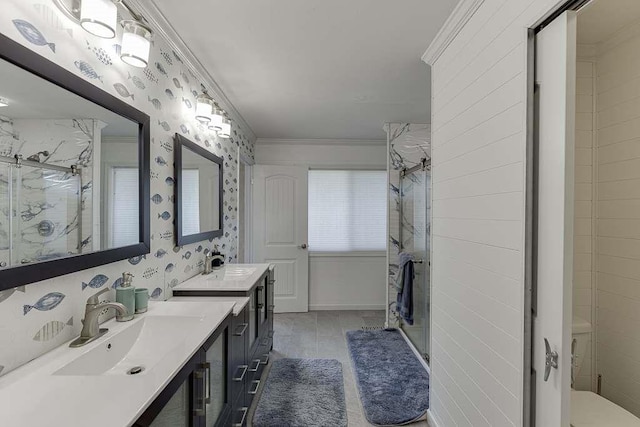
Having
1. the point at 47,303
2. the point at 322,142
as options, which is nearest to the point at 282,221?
the point at 322,142

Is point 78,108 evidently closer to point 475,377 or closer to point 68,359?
point 68,359

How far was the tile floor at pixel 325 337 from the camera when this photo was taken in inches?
88.0

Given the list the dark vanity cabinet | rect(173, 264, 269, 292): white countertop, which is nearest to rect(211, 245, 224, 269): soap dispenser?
rect(173, 264, 269, 292): white countertop

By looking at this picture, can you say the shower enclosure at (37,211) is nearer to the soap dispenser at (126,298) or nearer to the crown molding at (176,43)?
the soap dispenser at (126,298)

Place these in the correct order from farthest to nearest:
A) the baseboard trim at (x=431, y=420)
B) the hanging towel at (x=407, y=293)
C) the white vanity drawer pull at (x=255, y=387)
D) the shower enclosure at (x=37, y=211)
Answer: the hanging towel at (x=407, y=293)
the white vanity drawer pull at (x=255, y=387)
the baseboard trim at (x=431, y=420)
the shower enclosure at (x=37, y=211)

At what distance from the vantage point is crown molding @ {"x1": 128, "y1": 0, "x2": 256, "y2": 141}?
1.54m

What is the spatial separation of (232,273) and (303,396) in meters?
1.07

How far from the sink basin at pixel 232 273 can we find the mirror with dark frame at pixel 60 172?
0.88m

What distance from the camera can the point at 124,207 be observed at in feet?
4.62

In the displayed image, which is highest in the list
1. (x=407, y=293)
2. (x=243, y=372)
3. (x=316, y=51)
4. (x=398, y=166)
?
(x=316, y=51)

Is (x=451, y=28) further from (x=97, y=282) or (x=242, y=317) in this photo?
(x=97, y=282)

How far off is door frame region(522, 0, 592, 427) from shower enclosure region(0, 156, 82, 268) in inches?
64.7

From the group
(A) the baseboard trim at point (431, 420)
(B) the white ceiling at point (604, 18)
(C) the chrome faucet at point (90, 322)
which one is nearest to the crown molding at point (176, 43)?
(C) the chrome faucet at point (90, 322)

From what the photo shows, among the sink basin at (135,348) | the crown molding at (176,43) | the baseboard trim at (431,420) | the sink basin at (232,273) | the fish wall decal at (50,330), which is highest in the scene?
the crown molding at (176,43)
